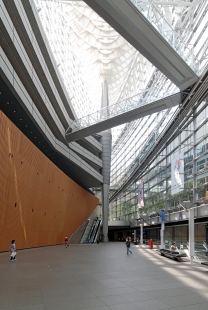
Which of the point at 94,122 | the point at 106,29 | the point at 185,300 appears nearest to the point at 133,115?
the point at 94,122

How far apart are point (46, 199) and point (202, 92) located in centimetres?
1480

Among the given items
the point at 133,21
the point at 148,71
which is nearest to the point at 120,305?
the point at 133,21

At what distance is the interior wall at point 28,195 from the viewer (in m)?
17.2

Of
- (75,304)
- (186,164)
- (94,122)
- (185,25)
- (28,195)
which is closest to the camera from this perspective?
(75,304)

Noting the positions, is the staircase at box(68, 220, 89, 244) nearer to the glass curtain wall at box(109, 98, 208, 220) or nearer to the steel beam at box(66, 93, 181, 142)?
the glass curtain wall at box(109, 98, 208, 220)

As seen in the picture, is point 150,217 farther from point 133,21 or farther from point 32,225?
point 133,21

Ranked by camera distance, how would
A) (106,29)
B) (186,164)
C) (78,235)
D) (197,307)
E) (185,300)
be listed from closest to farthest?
(197,307)
(185,300)
(186,164)
(78,235)
(106,29)

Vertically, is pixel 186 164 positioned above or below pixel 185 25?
below

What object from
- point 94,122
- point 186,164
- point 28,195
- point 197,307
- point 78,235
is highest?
point 94,122

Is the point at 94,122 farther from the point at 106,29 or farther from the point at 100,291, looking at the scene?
the point at 100,291

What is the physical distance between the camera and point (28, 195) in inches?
856

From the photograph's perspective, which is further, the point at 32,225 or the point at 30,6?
the point at 32,225

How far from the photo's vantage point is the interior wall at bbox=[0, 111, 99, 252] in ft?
56.6

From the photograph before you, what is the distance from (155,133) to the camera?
37562 mm
